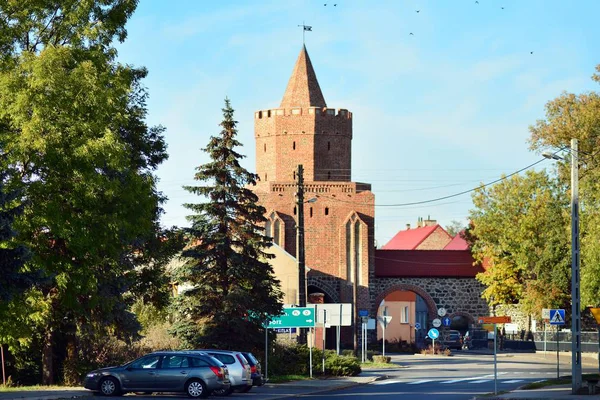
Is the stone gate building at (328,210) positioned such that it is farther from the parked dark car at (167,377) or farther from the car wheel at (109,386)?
the car wheel at (109,386)

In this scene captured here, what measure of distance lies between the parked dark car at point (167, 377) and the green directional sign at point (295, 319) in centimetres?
876

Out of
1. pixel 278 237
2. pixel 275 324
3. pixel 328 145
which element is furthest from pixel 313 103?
pixel 275 324

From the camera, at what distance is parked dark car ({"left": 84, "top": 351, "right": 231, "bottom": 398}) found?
30.8m

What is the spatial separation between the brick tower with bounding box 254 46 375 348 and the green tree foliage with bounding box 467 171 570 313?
8349 mm

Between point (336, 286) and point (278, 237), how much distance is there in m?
5.37

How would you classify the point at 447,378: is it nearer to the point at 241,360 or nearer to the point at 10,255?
the point at 241,360

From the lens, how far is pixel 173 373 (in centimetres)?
3100

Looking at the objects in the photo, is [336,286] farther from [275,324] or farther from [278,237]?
[275,324]

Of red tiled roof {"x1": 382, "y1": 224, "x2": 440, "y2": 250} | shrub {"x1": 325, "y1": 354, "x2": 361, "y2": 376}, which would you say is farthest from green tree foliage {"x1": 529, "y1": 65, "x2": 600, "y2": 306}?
red tiled roof {"x1": 382, "y1": 224, "x2": 440, "y2": 250}

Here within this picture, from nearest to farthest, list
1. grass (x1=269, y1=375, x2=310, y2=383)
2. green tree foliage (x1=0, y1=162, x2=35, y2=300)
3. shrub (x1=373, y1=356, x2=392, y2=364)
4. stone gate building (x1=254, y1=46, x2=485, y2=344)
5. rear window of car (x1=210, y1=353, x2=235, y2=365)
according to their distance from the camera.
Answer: green tree foliage (x1=0, y1=162, x2=35, y2=300), rear window of car (x1=210, y1=353, x2=235, y2=365), grass (x1=269, y1=375, x2=310, y2=383), shrub (x1=373, y1=356, x2=392, y2=364), stone gate building (x1=254, y1=46, x2=485, y2=344)

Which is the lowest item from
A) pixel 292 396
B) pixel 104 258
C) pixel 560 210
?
pixel 292 396

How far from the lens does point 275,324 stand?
132 ft

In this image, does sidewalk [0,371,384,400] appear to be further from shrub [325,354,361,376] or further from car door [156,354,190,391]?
car door [156,354,190,391]

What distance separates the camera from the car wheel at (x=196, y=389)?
30.7m
